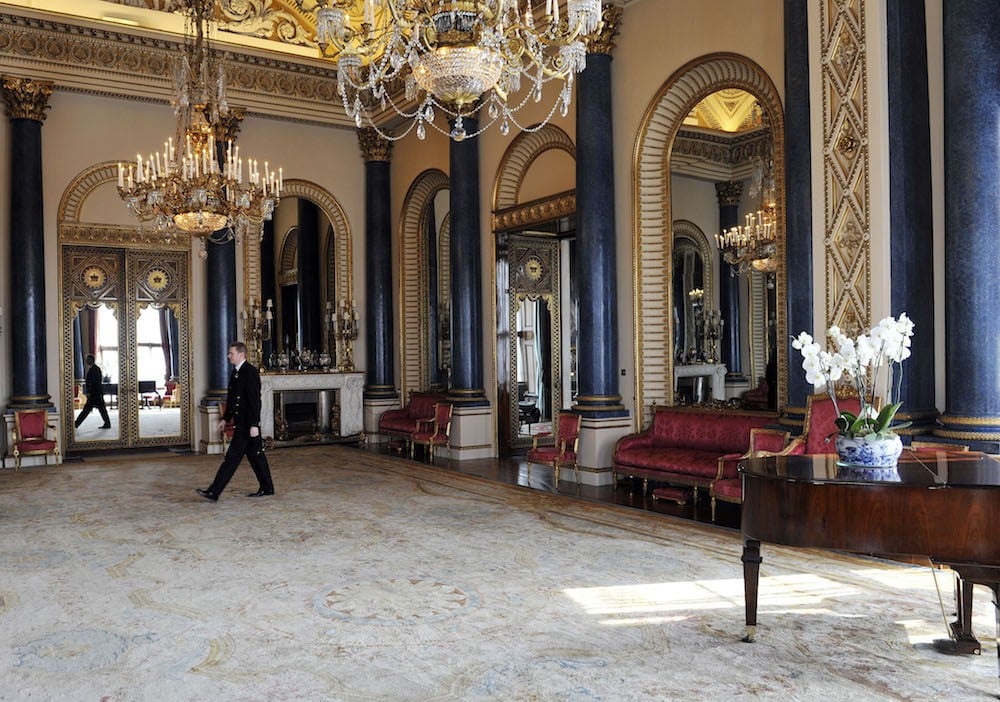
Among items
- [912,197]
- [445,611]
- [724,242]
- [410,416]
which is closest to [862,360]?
[445,611]

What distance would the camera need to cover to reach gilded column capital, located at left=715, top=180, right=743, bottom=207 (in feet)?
29.0

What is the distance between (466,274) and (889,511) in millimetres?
8524

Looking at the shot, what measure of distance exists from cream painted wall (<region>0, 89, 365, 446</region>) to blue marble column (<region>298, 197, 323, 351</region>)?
2.18 m

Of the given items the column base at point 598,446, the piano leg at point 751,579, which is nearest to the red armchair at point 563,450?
the column base at point 598,446

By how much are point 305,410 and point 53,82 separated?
569cm

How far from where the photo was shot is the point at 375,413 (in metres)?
13.2

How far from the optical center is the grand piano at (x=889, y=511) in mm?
3125

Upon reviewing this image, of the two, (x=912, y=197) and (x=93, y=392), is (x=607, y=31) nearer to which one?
(x=912, y=197)

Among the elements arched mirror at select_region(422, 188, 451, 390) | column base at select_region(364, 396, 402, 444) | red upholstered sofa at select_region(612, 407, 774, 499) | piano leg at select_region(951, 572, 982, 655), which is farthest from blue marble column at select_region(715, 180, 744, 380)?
column base at select_region(364, 396, 402, 444)

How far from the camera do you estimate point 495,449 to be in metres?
11.3

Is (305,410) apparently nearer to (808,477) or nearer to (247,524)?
(247,524)

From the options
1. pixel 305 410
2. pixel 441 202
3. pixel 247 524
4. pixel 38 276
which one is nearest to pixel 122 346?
pixel 38 276

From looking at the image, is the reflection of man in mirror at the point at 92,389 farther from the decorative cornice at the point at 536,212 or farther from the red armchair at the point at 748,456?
the red armchair at the point at 748,456

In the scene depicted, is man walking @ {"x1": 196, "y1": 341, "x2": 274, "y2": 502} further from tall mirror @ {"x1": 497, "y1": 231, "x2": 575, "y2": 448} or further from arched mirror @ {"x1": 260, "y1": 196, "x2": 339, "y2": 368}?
arched mirror @ {"x1": 260, "y1": 196, "x2": 339, "y2": 368}
